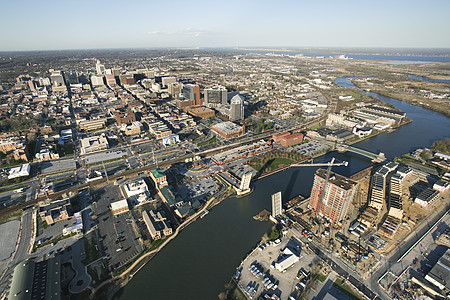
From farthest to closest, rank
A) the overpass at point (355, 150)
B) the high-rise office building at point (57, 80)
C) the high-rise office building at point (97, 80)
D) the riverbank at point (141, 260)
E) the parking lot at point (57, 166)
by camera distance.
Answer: the high-rise office building at point (97, 80) → the high-rise office building at point (57, 80) → the overpass at point (355, 150) → the parking lot at point (57, 166) → the riverbank at point (141, 260)

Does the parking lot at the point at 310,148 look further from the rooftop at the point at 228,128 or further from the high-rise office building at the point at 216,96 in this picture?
the high-rise office building at the point at 216,96

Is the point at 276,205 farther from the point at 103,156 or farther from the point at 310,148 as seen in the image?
the point at 103,156

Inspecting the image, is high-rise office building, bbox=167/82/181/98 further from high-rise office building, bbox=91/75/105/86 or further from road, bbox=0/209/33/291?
road, bbox=0/209/33/291

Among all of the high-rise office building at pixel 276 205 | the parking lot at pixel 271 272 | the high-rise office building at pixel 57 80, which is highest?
the high-rise office building at pixel 57 80

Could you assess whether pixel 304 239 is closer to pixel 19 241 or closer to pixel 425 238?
pixel 425 238

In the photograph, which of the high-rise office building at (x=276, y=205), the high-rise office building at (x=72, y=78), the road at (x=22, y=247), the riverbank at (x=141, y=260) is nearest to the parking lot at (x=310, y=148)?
the high-rise office building at (x=276, y=205)

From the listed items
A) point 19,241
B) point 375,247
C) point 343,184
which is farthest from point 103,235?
point 375,247
